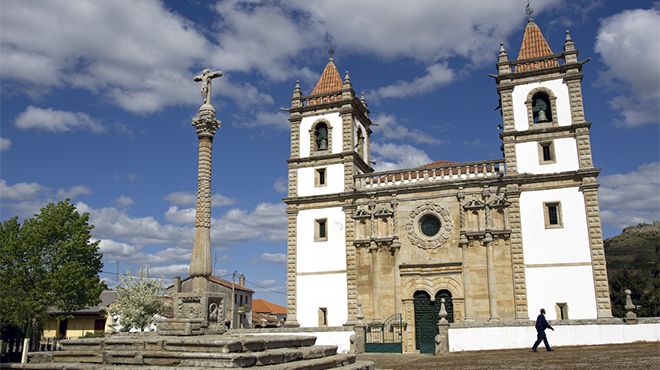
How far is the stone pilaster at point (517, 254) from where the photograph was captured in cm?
2388

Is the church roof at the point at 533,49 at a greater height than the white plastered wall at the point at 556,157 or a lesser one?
greater

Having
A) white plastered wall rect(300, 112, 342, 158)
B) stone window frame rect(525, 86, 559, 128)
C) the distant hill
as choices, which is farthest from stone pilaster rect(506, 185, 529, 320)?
white plastered wall rect(300, 112, 342, 158)

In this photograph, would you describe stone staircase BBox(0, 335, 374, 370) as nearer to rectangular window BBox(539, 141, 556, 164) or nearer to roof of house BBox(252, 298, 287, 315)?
rectangular window BBox(539, 141, 556, 164)

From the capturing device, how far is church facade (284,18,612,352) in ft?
78.6

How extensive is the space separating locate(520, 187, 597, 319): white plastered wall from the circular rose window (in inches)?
157

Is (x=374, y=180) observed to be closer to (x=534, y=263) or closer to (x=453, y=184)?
(x=453, y=184)

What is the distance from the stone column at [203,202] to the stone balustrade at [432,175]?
14141mm

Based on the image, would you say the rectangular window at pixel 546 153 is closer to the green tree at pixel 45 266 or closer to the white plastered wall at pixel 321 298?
the white plastered wall at pixel 321 298

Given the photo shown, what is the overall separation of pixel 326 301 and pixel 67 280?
13013 millimetres

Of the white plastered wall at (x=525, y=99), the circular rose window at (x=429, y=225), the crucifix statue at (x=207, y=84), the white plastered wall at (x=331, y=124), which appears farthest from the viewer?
the white plastered wall at (x=331, y=124)

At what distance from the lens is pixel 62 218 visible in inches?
1112

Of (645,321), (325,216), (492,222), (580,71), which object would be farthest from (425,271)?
(580,71)

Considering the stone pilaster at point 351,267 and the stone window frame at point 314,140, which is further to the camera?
the stone window frame at point 314,140

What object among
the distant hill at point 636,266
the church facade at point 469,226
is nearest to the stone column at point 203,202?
the church facade at point 469,226
